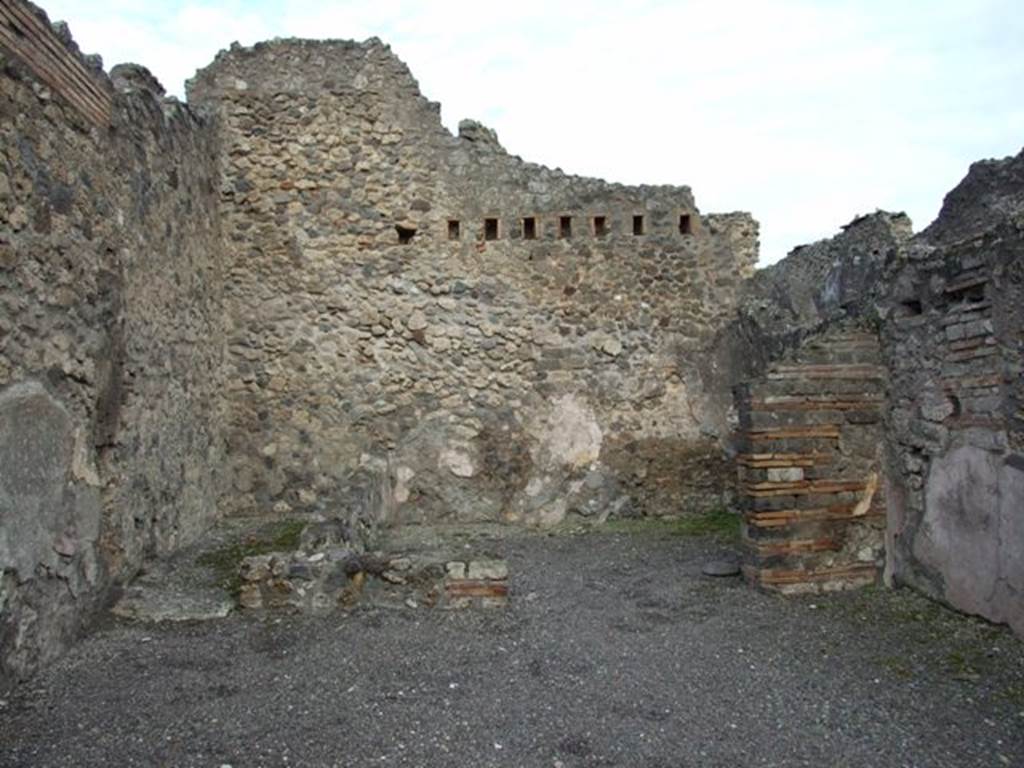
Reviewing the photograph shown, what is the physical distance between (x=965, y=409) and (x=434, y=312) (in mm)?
5060

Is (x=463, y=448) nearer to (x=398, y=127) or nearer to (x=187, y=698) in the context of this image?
(x=398, y=127)

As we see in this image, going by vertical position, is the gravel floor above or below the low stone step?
below

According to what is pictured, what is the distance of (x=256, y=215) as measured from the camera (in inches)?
322

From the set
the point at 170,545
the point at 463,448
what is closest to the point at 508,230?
the point at 463,448

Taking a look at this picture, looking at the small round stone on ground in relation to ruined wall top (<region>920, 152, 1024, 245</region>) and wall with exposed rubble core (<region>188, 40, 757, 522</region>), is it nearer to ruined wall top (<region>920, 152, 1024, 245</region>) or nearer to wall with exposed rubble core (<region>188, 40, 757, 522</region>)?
wall with exposed rubble core (<region>188, 40, 757, 522</region>)

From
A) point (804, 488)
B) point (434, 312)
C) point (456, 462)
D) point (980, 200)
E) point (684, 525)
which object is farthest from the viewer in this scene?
point (434, 312)

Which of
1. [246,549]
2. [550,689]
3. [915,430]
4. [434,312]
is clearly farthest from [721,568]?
[434,312]

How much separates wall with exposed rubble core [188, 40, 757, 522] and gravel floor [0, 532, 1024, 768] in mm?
3060

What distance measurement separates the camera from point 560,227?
848 cm

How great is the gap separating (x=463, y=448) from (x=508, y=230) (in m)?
2.35

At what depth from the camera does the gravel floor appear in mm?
3143

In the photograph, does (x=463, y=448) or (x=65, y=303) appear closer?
(x=65, y=303)

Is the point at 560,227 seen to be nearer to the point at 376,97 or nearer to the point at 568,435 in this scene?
the point at 568,435

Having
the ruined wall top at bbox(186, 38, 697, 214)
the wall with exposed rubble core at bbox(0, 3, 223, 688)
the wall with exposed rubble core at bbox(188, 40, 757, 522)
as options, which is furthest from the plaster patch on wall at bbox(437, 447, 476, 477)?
the ruined wall top at bbox(186, 38, 697, 214)
